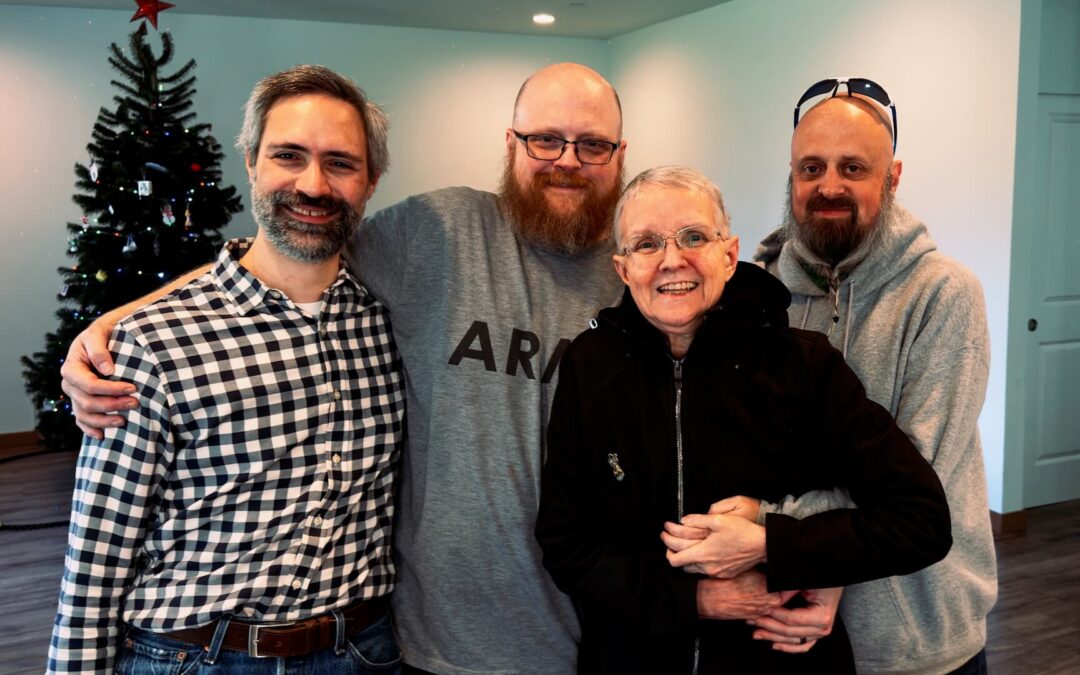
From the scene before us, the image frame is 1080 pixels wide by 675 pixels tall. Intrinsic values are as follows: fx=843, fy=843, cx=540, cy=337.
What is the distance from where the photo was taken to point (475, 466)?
1.65 m

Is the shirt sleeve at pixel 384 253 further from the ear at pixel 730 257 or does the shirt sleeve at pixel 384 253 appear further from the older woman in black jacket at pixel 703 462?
the ear at pixel 730 257

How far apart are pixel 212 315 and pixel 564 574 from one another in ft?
2.54

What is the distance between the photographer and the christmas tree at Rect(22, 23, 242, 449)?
5055 mm

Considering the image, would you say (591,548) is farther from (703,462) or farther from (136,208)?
(136,208)

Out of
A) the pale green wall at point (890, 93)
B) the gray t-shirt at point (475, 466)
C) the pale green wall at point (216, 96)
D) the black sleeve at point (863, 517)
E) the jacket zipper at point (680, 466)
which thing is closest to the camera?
the black sleeve at point (863, 517)

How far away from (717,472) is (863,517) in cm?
23

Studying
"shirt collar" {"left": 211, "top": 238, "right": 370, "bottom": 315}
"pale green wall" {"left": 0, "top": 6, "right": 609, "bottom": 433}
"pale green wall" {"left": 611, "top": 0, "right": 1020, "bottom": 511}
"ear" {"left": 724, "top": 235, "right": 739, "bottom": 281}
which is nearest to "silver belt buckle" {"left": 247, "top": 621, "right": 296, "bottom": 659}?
"shirt collar" {"left": 211, "top": 238, "right": 370, "bottom": 315}

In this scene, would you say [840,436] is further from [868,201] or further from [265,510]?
[265,510]

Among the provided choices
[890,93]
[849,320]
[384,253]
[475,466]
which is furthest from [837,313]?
[890,93]

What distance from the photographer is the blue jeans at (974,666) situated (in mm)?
1569

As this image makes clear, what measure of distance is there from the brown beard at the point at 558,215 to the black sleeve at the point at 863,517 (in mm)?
621

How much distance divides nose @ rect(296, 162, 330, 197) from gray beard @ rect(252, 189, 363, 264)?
16 mm

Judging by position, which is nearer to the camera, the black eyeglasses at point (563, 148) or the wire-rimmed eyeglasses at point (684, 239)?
the wire-rimmed eyeglasses at point (684, 239)

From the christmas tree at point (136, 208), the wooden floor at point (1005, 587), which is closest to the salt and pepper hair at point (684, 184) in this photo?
the wooden floor at point (1005, 587)
